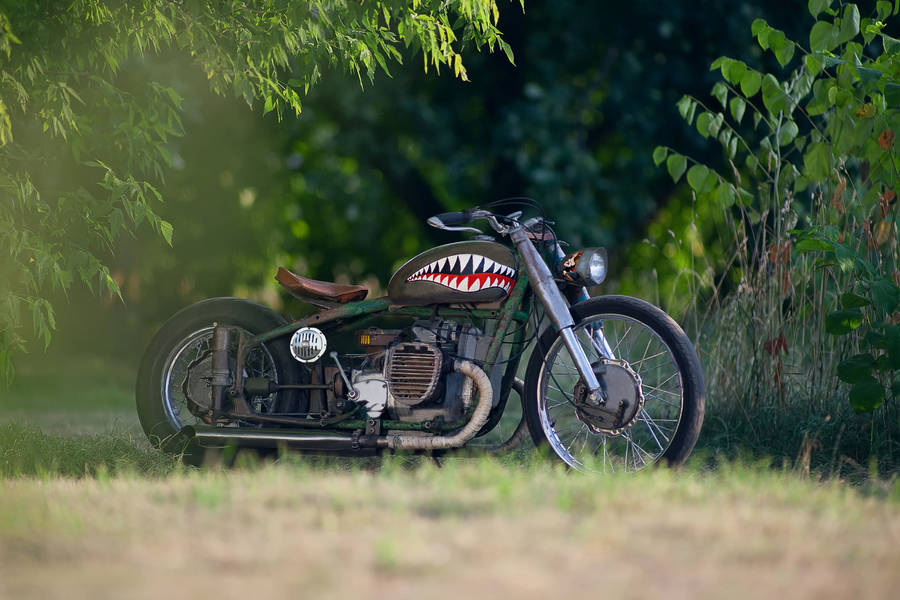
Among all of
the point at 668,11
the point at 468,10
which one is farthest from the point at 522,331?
the point at 668,11

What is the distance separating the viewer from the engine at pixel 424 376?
16.6 ft

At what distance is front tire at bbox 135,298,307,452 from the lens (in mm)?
5535

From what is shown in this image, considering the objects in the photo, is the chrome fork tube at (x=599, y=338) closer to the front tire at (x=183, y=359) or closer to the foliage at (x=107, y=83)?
the foliage at (x=107, y=83)

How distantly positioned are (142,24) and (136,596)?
3548 mm

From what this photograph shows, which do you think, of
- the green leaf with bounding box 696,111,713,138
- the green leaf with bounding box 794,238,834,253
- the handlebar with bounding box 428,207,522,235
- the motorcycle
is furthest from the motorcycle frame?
the green leaf with bounding box 696,111,713,138

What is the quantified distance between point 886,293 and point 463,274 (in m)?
1.88

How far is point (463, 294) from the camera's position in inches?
200

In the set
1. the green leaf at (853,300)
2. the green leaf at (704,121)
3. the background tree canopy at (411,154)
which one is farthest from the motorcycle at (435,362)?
the background tree canopy at (411,154)

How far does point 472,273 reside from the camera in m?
5.05

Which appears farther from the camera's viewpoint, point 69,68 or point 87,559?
point 69,68

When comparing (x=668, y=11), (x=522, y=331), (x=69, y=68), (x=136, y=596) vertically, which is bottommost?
(x=136, y=596)

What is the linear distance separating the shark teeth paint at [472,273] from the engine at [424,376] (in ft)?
0.71

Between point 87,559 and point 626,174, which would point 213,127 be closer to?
point 626,174

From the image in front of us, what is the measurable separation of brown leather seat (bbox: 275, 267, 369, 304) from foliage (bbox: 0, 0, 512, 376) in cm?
62
